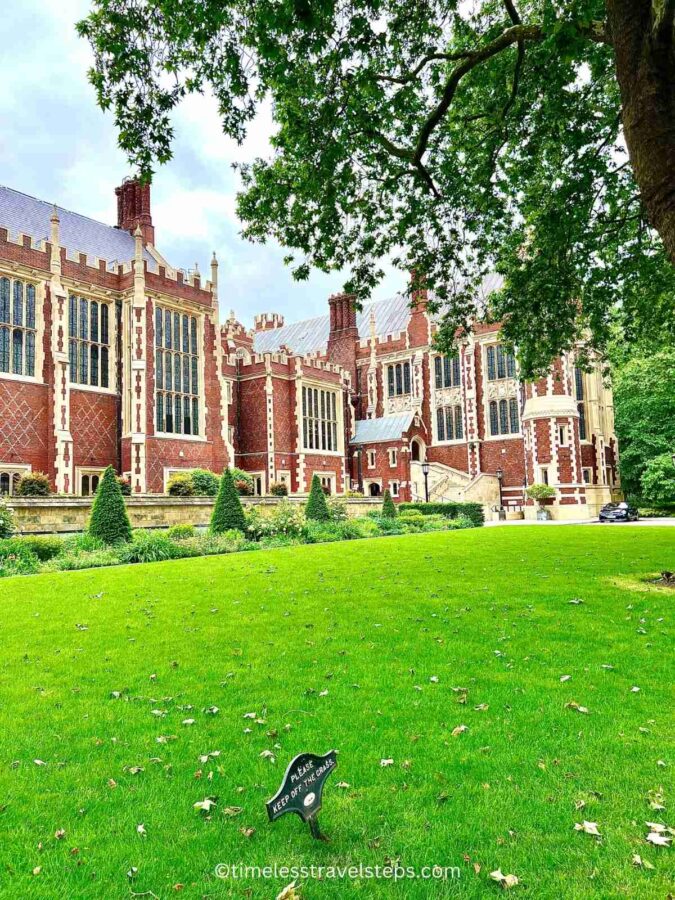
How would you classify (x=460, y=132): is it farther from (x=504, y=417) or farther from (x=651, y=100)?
(x=504, y=417)

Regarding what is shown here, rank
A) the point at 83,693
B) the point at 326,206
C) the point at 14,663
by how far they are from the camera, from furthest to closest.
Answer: the point at 326,206 → the point at 14,663 → the point at 83,693

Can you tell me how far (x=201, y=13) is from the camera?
7.55 meters

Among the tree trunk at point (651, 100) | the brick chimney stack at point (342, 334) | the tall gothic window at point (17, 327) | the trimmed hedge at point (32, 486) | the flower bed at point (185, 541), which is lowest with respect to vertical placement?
the flower bed at point (185, 541)

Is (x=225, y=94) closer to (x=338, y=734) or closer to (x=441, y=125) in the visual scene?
(x=441, y=125)

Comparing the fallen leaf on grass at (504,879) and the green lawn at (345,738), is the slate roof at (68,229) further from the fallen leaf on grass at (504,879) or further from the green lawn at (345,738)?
the fallen leaf on grass at (504,879)

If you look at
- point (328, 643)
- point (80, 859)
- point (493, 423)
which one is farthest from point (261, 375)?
point (80, 859)

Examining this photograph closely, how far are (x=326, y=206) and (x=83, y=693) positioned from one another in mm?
8862

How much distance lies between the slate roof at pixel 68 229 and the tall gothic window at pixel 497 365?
2503 centimetres

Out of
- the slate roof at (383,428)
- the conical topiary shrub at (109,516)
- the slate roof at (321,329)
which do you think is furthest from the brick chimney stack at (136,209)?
the conical topiary shrub at (109,516)

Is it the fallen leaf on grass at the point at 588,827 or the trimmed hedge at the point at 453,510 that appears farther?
the trimmed hedge at the point at 453,510

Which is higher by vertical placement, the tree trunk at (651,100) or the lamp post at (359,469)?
the tree trunk at (651,100)

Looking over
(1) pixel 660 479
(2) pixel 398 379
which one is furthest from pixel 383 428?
(1) pixel 660 479

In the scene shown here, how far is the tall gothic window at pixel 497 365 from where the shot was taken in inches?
1700

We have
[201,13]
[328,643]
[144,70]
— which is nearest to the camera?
[328,643]
